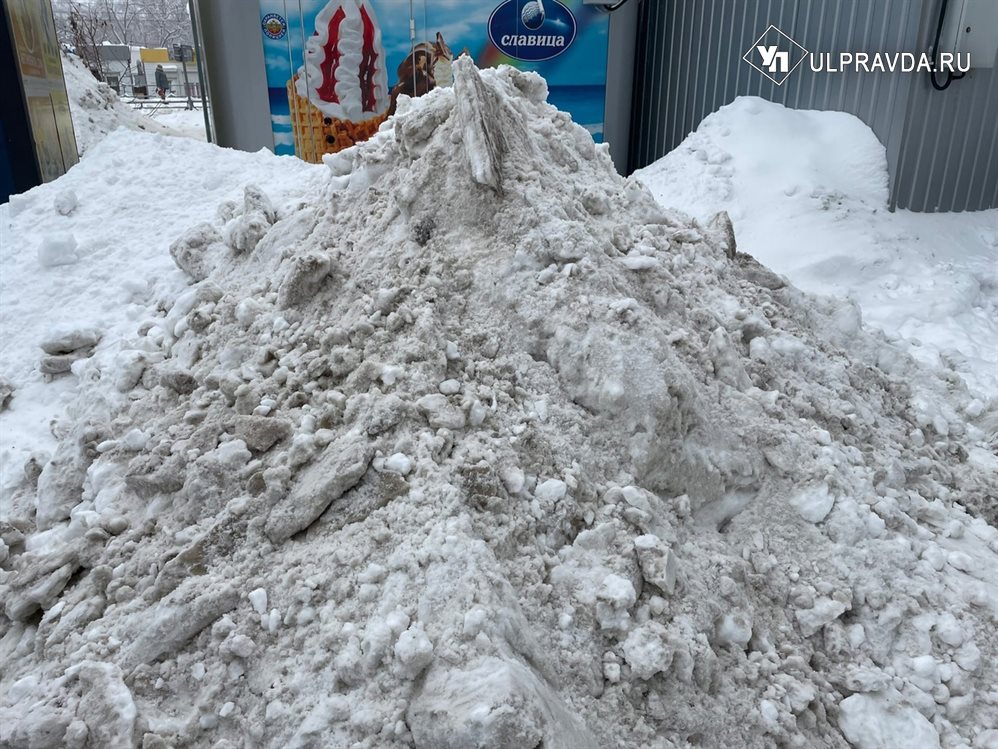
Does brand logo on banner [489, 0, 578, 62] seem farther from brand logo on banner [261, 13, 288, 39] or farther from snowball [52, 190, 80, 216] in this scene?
snowball [52, 190, 80, 216]

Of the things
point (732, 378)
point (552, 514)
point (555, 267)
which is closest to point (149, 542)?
point (552, 514)

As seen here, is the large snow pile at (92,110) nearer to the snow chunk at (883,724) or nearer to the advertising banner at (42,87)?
the advertising banner at (42,87)

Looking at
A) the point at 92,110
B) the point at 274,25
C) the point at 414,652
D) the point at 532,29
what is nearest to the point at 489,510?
the point at 414,652

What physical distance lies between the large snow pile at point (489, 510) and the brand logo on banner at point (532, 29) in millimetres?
5559

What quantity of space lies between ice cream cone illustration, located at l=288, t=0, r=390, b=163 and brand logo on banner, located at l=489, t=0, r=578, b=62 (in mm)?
1344

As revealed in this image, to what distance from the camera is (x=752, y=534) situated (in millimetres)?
2531

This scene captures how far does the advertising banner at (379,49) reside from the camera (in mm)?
8062

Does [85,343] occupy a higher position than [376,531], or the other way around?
[376,531]

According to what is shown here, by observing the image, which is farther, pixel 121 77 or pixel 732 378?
pixel 121 77

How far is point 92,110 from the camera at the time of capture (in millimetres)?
11688

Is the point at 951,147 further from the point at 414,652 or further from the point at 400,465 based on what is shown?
the point at 414,652

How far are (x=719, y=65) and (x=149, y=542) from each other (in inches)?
295

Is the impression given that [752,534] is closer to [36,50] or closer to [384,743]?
[384,743]

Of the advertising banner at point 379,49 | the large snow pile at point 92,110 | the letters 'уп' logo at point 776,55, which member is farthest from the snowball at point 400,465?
the large snow pile at point 92,110
